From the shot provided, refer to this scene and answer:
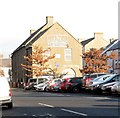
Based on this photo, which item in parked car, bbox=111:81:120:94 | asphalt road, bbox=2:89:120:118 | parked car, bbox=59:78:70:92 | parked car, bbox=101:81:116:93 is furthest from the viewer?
parked car, bbox=59:78:70:92

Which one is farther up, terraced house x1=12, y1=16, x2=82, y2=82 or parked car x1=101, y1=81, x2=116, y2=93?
terraced house x1=12, y1=16, x2=82, y2=82

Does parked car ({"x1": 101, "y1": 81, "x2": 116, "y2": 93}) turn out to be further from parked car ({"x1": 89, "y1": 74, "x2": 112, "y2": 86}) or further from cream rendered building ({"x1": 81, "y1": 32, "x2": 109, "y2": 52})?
cream rendered building ({"x1": 81, "y1": 32, "x2": 109, "y2": 52})

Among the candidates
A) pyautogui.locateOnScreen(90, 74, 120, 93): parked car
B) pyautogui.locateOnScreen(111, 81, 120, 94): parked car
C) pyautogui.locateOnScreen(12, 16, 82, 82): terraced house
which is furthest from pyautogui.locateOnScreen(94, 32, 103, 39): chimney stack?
pyautogui.locateOnScreen(111, 81, 120, 94): parked car

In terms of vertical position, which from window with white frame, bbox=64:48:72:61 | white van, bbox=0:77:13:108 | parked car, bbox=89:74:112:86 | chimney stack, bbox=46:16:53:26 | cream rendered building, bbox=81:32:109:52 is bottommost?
white van, bbox=0:77:13:108

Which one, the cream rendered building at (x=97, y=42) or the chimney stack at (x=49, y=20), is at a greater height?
the chimney stack at (x=49, y=20)

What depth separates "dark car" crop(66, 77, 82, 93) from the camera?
139ft

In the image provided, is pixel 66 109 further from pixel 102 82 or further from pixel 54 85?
pixel 54 85

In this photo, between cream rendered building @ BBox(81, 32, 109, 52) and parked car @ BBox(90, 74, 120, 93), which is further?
cream rendered building @ BBox(81, 32, 109, 52)

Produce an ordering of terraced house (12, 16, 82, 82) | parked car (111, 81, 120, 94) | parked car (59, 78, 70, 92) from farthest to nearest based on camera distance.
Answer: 1. terraced house (12, 16, 82, 82)
2. parked car (59, 78, 70, 92)
3. parked car (111, 81, 120, 94)

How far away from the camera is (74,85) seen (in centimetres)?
4272

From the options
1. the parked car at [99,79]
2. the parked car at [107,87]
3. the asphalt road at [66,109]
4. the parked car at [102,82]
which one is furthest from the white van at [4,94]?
the parked car at [99,79]

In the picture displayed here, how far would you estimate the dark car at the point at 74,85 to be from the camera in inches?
1669

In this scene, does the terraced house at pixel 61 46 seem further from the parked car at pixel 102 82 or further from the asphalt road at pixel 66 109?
the asphalt road at pixel 66 109

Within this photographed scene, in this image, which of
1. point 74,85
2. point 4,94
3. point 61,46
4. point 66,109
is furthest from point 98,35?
point 66,109
